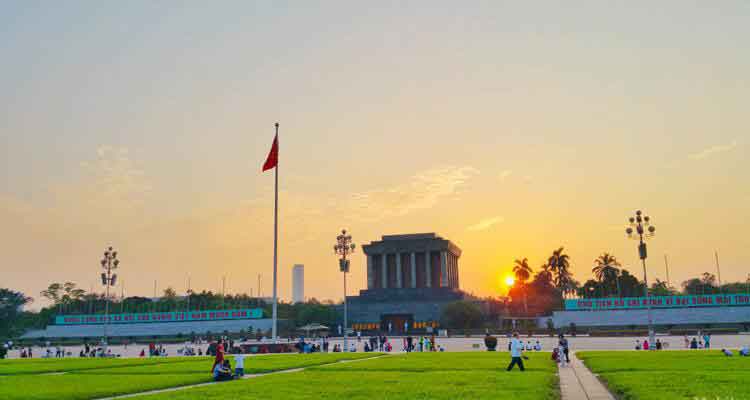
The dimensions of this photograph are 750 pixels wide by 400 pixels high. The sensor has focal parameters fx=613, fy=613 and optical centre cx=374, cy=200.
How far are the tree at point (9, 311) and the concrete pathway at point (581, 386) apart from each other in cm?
12334

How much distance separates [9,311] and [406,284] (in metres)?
82.9

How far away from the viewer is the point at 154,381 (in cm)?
2731

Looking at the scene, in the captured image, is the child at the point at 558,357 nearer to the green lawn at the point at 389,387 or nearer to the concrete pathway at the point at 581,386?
the concrete pathway at the point at 581,386

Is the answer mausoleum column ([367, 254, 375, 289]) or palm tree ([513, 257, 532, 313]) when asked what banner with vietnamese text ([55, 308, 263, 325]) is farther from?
palm tree ([513, 257, 532, 313])

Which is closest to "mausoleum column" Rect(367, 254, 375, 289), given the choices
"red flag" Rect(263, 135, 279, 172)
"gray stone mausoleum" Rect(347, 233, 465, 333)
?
"gray stone mausoleum" Rect(347, 233, 465, 333)

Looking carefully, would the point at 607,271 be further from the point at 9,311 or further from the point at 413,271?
the point at 9,311

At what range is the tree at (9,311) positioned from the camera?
397 ft

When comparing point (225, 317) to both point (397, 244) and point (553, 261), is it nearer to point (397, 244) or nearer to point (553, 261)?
point (397, 244)

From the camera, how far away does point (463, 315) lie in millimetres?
111500

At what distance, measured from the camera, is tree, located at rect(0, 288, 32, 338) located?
121125mm

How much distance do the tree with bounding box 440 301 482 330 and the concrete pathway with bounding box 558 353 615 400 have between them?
81.9m

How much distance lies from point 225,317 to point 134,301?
2085 inches

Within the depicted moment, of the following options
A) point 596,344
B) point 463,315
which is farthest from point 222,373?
point 463,315

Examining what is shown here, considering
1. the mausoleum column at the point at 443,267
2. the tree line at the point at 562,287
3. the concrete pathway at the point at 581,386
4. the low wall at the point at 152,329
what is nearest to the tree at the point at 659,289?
the tree line at the point at 562,287
